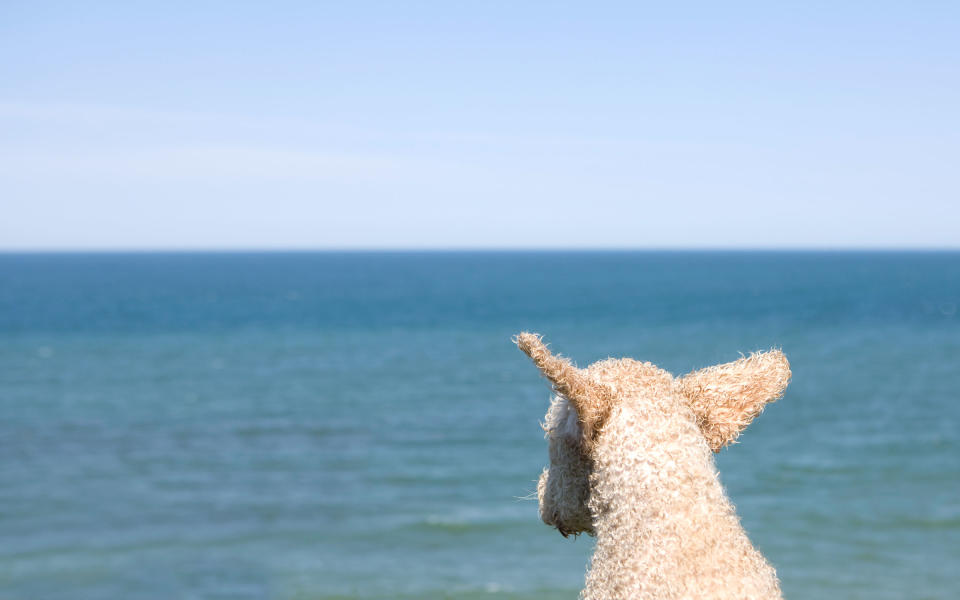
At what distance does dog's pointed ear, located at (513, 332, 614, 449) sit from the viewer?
1.91m

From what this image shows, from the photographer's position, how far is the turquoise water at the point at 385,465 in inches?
628

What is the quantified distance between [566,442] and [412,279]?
131911 mm

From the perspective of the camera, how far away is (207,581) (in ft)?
51.8

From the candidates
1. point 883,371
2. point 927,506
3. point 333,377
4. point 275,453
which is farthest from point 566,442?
point 883,371

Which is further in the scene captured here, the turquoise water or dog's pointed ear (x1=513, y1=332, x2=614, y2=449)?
the turquoise water

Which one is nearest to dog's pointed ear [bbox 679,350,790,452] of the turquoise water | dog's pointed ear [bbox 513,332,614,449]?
dog's pointed ear [bbox 513,332,614,449]

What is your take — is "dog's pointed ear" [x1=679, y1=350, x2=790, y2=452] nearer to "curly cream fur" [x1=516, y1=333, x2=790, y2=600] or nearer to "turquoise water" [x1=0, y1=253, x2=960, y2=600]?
"curly cream fur" [x1=516, y1=333, x2=790, y2=600]

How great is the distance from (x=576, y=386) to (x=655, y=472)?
0.98ft

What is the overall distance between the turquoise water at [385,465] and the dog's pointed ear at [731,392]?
233 cm

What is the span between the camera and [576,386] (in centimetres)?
200

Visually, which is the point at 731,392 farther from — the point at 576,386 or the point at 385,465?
the point at 385,465

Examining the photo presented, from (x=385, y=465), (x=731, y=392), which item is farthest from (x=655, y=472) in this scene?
(x=385, y=465)

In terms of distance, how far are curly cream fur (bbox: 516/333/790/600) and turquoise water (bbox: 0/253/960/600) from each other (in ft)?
7.75

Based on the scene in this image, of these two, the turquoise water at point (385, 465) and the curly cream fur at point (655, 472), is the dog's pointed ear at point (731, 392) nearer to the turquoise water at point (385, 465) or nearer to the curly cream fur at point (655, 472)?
the curly cream fur at point (655, 472)
